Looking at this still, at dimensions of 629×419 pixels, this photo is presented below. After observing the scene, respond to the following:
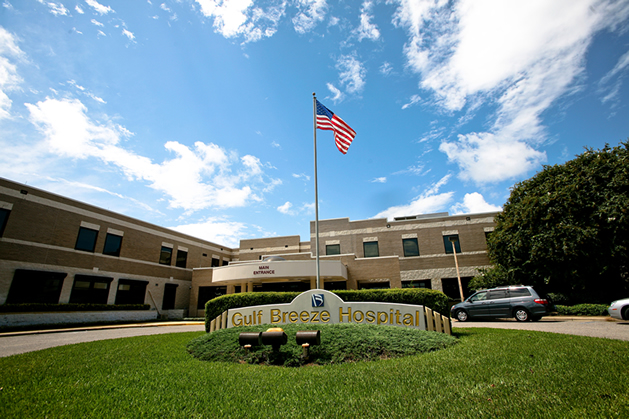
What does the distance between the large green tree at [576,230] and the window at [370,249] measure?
35.5ft

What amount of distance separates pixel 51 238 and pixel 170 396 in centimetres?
2626

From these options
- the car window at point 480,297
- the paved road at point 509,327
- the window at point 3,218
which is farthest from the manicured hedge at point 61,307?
the car window at point 480,297

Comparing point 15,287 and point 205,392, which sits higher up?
point 15,287

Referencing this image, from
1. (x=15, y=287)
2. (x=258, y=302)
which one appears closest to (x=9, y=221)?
(x=15, y=287)

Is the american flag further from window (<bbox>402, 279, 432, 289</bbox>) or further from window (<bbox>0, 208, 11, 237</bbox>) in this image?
window (<bbox>0, 208, 11, 237</bbox>)

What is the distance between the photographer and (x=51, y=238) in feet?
76.4

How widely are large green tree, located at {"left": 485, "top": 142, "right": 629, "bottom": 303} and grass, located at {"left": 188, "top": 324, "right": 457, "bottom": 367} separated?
672 inches

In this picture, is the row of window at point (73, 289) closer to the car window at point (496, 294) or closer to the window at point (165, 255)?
the window at point (165, 255)

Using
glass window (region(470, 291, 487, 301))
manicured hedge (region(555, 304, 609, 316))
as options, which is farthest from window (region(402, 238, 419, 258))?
glass window (region(470, 291, 487, 301))

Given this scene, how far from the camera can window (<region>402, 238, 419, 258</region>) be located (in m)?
29.5

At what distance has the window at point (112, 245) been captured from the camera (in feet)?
89.6

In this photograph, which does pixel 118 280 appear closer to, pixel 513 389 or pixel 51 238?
pixel 51 238

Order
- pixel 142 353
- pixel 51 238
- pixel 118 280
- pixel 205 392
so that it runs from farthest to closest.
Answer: pixel 118 280
pixel 51 238
pixel 142 353
pixel 205 392

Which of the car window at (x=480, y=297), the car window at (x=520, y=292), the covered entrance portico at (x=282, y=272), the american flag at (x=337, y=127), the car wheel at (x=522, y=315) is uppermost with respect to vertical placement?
the american flag at (x=337, y=127)
